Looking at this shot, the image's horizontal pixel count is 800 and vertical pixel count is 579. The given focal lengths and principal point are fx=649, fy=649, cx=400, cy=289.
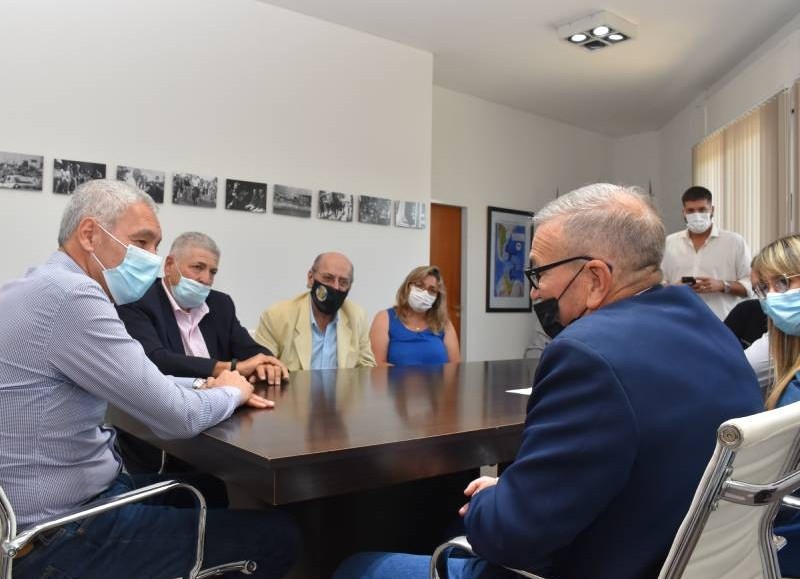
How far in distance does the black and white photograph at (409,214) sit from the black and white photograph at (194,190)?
5.03ft

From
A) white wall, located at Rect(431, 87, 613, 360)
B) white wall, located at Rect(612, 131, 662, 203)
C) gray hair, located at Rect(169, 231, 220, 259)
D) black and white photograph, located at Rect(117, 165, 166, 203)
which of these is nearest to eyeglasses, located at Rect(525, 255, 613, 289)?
gray hair, located at Rect(169, 231, 220, 259)

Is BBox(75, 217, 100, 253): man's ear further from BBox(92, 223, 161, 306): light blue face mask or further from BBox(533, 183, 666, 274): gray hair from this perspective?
BBox(533, 183, 666, 274): gray hair

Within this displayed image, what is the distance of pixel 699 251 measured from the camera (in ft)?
15.0

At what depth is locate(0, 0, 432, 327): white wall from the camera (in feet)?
11.7

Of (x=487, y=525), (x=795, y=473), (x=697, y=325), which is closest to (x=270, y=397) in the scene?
(x=487, y=525)

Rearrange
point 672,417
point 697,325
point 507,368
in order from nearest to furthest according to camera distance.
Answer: point 672,417, point 697,325, point 507,368

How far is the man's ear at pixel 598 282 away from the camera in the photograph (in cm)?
111

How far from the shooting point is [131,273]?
174 cm

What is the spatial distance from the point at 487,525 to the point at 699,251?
4.15 m

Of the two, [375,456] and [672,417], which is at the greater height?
[672,417]

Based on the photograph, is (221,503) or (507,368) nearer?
(221,503)

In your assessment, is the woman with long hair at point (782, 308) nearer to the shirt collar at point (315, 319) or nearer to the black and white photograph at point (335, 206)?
the shirt collar at point (315, 319)

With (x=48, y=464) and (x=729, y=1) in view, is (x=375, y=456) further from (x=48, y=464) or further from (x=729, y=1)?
(x=729, y=1)

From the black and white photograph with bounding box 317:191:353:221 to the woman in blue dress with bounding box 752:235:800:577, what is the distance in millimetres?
3151
